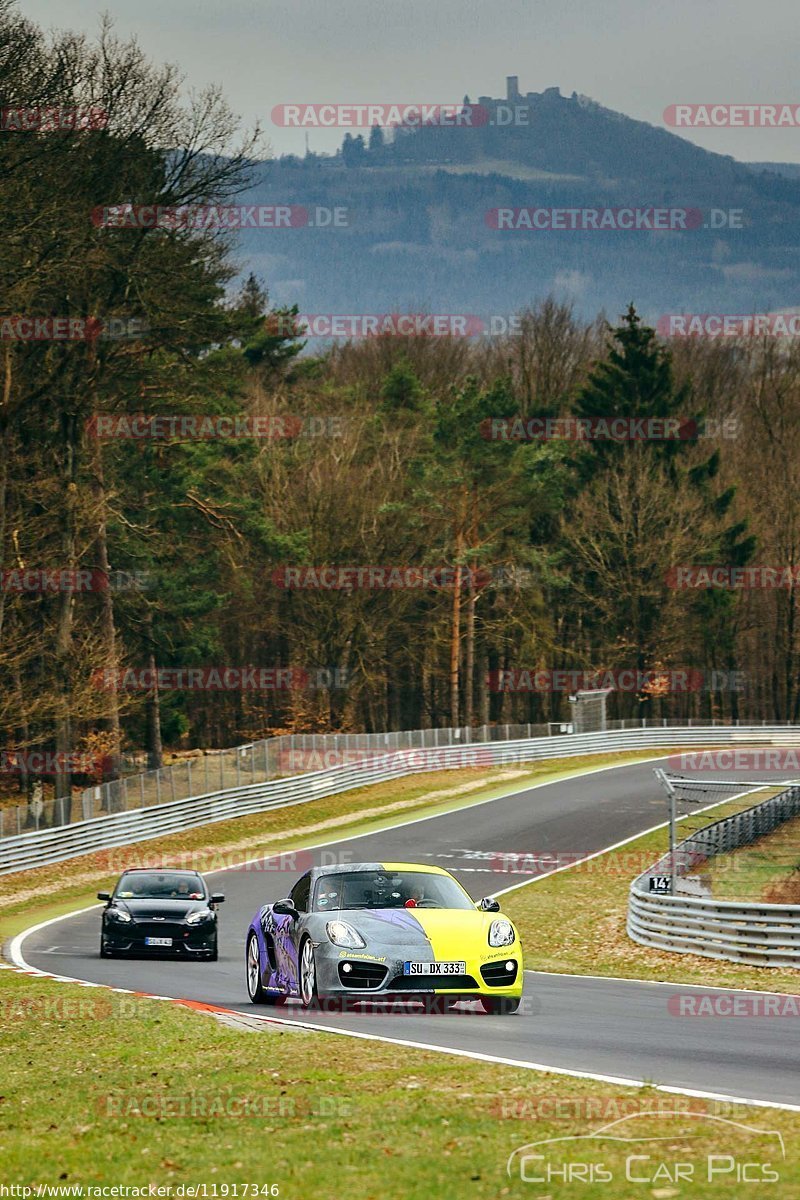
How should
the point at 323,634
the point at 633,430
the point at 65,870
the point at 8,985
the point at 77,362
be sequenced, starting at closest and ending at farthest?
the point at 8,985
the point at 65,870
the point at 77,362
the point at 323,634
the point at 633,430

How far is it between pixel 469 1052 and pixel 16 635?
3502 cm

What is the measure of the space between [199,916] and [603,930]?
7.35 meters

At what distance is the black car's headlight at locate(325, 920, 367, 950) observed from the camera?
46.1 ft

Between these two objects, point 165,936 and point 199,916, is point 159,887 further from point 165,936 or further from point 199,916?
point 199,916

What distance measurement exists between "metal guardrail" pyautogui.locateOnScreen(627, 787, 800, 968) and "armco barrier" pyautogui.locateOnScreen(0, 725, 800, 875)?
57.1 feet

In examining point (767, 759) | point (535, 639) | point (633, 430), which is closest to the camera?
point (767, 759)

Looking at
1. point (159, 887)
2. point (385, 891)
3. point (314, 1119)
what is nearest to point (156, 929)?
point (159, 887)

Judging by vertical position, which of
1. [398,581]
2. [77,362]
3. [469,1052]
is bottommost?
[469,1052]

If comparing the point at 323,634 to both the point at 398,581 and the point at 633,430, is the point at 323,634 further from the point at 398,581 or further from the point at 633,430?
the point at 633,430

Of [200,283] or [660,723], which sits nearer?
[200,283]

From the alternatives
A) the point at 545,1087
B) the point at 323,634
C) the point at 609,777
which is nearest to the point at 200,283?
the point at 609,777

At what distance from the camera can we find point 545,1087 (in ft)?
32.4

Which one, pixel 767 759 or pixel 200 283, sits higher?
pixel 200 283

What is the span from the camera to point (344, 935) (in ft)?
46.3
